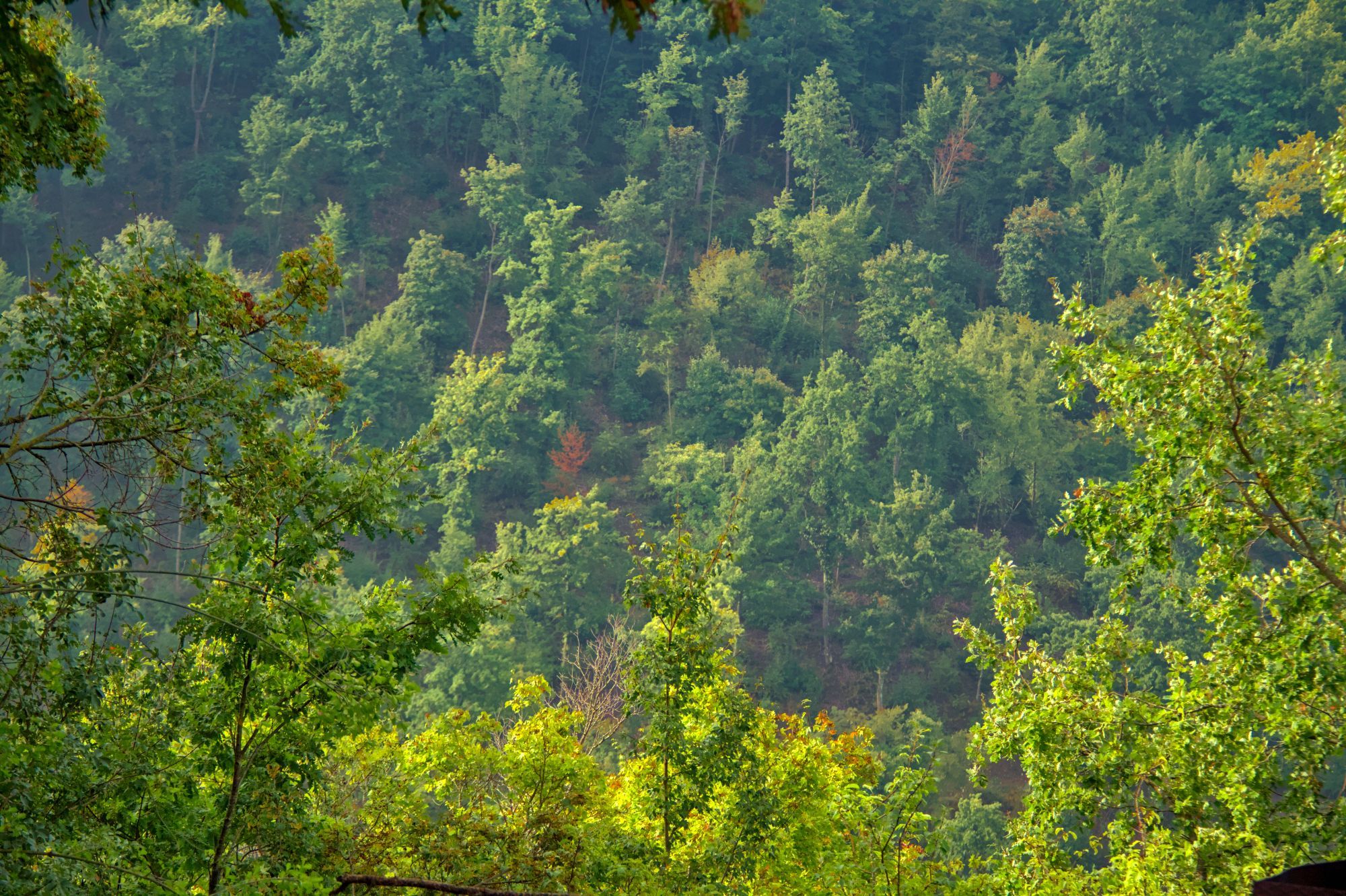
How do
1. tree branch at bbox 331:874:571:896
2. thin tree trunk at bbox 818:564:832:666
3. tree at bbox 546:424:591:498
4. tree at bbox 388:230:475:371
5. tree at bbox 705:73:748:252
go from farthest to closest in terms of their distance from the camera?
1. tree at bbox 705:73:748:252
2. tree at bbox 388:230:475:371
3. tree at bbox 546:424:591:498
4. thin tree trunk at bbox 818:564:832:666
5. tree branch at bbox 331:874:571:896

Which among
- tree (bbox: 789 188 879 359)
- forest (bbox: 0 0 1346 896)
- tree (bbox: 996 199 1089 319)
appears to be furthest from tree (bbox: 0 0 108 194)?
tree (bbox: 996 199 1089 319)

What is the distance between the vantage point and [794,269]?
1956 inches

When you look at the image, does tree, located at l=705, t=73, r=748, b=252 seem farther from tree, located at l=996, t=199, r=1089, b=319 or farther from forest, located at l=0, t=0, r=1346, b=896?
tree, located at l=996, t=199, r=1089, b=319

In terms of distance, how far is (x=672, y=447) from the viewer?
4228 cm

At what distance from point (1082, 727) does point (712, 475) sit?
31.2m

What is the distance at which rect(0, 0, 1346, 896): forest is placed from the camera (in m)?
7.38

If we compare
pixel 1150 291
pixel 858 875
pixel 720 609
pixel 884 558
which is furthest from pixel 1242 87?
pixel 858 875

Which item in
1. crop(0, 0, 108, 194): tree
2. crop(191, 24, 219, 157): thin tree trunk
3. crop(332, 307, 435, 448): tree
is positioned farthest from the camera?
crop(191, 24, 219, 157): thin tree trunk

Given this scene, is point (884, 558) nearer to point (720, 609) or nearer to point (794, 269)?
point (720, 609)

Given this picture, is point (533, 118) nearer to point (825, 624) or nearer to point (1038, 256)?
point (1038, 256)

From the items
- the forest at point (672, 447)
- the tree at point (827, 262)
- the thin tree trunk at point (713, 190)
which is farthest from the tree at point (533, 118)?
the tree at point (827, 262)

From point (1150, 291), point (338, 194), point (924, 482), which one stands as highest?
point (338, 194)

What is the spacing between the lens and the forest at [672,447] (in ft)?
24.2

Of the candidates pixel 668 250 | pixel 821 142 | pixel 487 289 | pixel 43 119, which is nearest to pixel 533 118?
pixel 668 250
